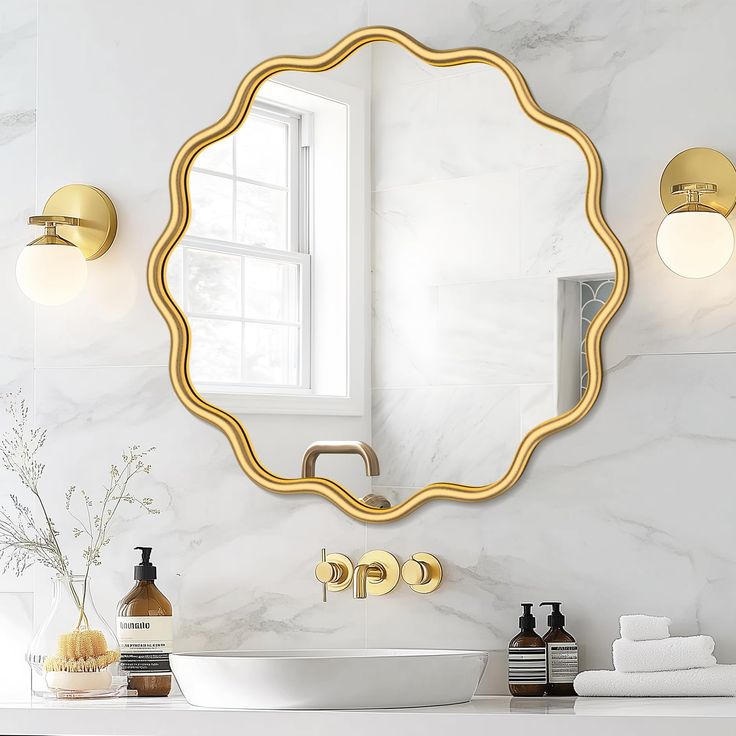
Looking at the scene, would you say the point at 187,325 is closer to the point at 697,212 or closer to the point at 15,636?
the point at 15,636

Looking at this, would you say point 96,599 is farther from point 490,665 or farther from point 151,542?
point 490,665

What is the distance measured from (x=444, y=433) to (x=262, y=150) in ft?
2.06

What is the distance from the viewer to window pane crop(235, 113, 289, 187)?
83.4 inches

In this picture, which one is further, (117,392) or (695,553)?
(117,392)

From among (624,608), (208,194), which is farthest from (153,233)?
(624,608)

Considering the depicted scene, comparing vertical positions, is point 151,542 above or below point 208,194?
below

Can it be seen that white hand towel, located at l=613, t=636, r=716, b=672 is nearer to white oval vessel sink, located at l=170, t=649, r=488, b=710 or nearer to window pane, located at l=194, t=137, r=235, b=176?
white oval vessel sink, located at l=170, t=649, r=488, b=710

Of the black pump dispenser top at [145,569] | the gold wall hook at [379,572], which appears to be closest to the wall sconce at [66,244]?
the black pump dispenser top at [145,569]

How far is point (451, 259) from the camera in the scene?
203cm

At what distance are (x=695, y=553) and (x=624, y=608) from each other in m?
0.15

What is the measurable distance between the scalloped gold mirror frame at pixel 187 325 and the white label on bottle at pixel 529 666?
27 centimetres

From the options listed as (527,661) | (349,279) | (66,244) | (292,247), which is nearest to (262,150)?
(292,247)

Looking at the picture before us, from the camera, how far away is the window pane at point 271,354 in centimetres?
209

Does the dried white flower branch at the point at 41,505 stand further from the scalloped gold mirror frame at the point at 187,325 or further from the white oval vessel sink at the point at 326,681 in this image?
the white oval vessel sink at the point at 326,681
